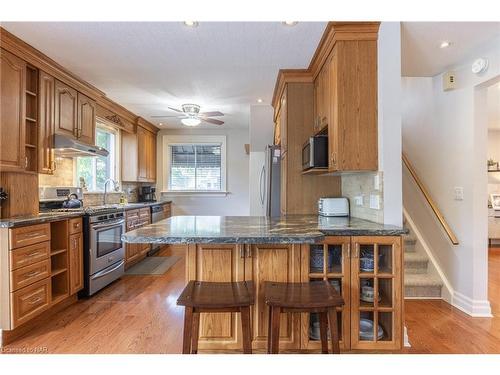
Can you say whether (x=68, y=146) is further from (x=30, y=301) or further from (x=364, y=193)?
(x=364, y=193)

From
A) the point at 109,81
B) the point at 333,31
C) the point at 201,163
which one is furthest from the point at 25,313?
the point at 201,163

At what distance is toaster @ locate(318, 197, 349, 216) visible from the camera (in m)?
2.72

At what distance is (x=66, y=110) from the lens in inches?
126

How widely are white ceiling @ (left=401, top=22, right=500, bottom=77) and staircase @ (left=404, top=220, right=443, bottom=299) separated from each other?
176 centimetres

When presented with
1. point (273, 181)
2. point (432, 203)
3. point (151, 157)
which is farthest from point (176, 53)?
point (151, 157)

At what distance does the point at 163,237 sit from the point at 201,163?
15.6ft

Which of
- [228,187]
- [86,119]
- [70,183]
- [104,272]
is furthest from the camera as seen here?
[228,187]

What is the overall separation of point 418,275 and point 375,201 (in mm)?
1584

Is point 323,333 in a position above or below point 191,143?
below

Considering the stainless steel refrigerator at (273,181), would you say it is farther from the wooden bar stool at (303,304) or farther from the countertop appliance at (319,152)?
the wooden bar stool at (303,304)

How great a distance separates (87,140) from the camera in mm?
3604

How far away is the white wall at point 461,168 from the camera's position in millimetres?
2691
